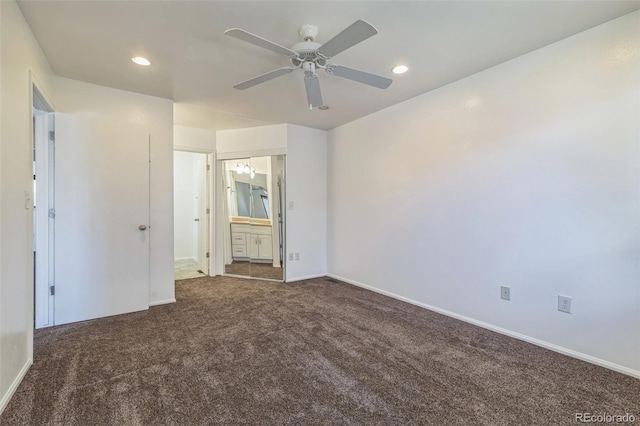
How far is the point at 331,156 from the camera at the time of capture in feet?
15.8

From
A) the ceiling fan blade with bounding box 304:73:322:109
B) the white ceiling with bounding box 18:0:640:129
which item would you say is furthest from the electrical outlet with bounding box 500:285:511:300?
the ceiling fan blade with bounding box 304:73:322:109

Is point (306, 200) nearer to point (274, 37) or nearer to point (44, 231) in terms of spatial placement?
point (274, 37)

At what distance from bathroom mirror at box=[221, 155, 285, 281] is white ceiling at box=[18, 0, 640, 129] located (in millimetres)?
1564

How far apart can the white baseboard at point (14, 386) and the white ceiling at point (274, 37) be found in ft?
7.73

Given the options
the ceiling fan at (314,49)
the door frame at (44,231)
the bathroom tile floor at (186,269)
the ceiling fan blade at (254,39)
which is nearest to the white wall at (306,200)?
the bathroom tile floor at (186,269)

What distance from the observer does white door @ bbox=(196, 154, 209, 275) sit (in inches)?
197

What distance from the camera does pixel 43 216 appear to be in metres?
Answer: 2.76

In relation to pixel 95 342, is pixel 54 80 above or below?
above

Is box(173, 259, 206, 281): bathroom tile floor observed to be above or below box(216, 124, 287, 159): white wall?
below

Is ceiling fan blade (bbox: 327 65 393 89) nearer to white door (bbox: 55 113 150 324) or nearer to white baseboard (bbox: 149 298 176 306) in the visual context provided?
white door (bbox: 55 113 150 324)

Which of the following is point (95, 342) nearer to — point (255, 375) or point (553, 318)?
point (255, 375)

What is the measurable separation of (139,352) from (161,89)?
2602 mm

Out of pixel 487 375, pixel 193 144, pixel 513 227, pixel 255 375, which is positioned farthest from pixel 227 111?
pixel 487 375

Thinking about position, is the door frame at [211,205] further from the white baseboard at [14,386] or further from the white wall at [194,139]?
the white baseboard at [14,386]
